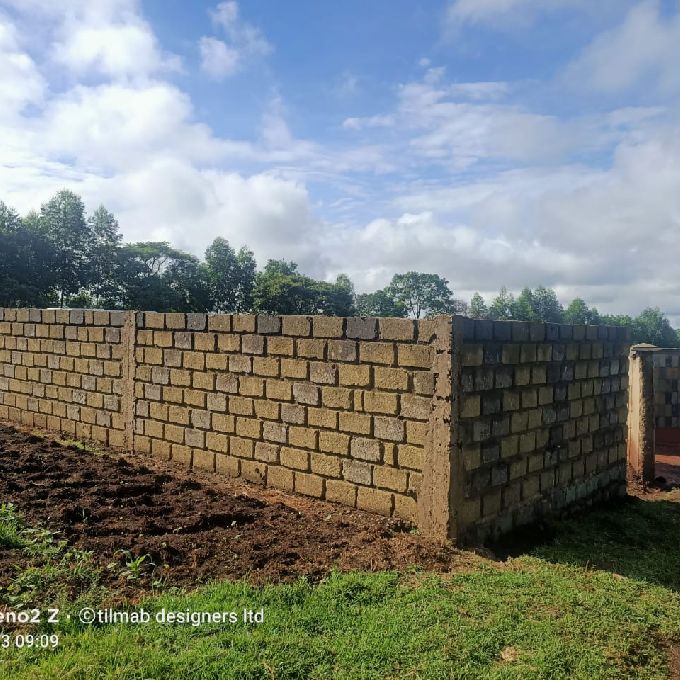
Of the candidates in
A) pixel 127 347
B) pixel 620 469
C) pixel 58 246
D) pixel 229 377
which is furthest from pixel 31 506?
pixel 58 246

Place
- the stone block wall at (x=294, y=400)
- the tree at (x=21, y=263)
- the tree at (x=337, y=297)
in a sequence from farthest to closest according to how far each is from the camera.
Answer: the tree at (x=337, y=297) < the tree at (x=21, y=263) < the stone block wall at (x=294, y=400)

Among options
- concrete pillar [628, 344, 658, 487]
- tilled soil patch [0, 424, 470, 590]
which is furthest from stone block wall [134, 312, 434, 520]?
concrete pillar [628, 344, 658, 487]

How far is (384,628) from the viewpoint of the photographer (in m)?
3.75

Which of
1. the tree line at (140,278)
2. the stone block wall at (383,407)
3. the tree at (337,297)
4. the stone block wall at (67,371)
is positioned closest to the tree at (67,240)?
the tree line at (140,278)

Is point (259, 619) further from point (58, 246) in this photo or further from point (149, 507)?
point (58, 246)

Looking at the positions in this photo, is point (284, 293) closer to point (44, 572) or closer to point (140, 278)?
point (140, 278)

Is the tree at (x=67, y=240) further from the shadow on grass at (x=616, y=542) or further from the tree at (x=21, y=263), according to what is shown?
the shadow on grass at (x=616, y=542)

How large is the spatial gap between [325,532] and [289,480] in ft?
4.61

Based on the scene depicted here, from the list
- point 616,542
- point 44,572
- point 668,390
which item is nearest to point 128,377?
point 44,572

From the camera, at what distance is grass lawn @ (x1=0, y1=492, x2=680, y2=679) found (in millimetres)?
3301

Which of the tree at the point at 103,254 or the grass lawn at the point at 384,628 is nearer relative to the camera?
the grass lawn at the point at 384,628

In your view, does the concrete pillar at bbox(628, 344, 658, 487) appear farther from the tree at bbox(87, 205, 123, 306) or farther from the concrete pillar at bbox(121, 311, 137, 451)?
the tree at bbox(87, 205, 123, 306)

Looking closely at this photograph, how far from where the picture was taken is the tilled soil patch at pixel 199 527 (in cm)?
474

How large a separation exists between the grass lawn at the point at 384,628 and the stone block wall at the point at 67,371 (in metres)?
4.32
